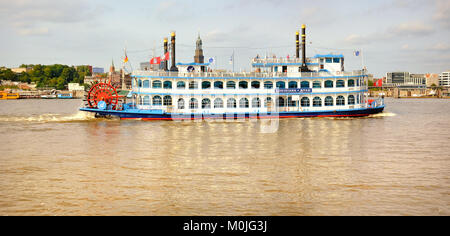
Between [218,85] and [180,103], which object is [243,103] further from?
[180,103]

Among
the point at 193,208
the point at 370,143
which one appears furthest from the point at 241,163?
the point at 370,143

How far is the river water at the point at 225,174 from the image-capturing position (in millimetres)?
13492

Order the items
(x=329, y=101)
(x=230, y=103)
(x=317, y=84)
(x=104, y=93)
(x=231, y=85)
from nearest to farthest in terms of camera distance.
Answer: (x=104, y=93)
(x=230, y=103)
(x=231, y=85)
(x=317, y=84)
(x=329, y=101)

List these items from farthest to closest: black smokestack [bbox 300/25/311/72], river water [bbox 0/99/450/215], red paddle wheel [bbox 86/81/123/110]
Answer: black smokestack [bbox 300/25/311/72], red paddle wheel [bbox 86/81/123/110], river water [bbox 0/99/450/215]

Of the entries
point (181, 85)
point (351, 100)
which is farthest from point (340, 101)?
point (181, 85)

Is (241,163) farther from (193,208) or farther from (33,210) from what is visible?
(33,210)

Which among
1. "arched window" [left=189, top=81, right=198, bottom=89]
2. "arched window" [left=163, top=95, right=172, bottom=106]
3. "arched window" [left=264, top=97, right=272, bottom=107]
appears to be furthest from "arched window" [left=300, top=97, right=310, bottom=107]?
"arched window" [left=163, top=95, right=172, bottom=106]

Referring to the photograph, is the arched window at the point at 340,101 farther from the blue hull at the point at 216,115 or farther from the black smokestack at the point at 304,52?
the black smokestack at the point at 304,52

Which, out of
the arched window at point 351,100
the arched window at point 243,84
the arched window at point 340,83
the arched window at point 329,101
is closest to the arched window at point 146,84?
the arched window at point 243,84

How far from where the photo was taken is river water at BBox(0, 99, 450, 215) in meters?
13.5

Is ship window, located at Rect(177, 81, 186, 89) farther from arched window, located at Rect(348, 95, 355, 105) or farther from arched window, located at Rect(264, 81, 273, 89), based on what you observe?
arched window, located at Rect(348, 95, 355, 105)

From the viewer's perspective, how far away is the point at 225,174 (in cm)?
1805

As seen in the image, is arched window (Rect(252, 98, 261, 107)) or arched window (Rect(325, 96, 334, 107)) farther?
arched window (Rect(325, 96, 334, 107))

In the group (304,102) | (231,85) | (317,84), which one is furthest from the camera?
(304,102)
